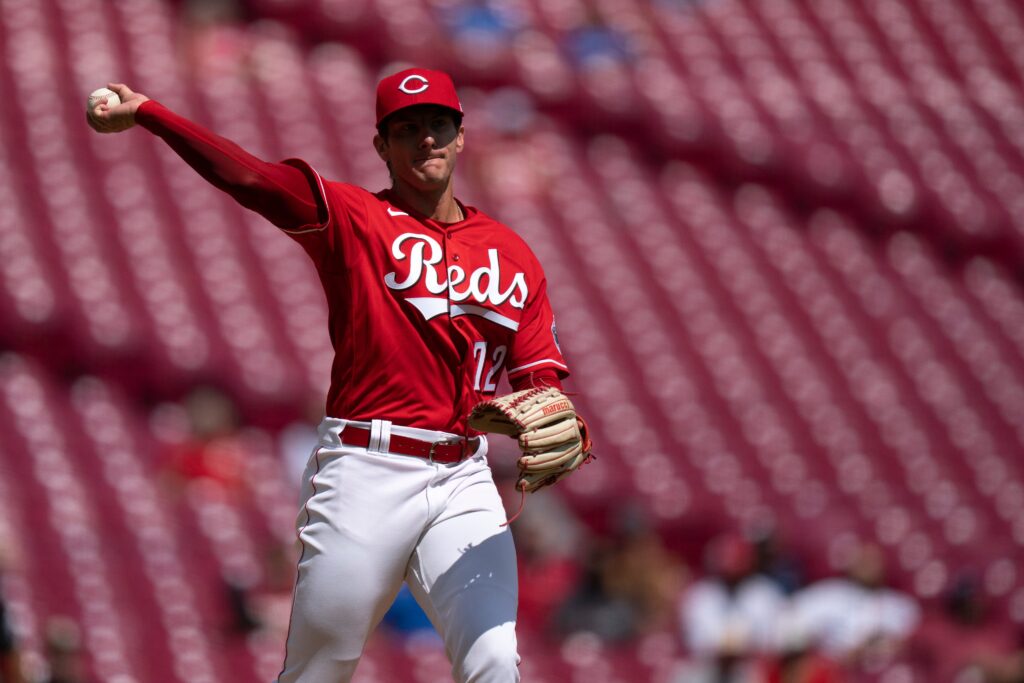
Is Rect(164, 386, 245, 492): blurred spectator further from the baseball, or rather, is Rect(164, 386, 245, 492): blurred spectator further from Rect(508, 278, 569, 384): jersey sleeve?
the baseball

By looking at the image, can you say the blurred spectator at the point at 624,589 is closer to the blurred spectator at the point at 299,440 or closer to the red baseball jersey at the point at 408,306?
the blurred spectator at the point at 299,440

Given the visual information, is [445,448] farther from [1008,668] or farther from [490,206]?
[490,206]

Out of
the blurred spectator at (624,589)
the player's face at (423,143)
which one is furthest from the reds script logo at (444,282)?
the blurred spectator at (624,589)

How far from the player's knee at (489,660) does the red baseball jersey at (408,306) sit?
410 mm

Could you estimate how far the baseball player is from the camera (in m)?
2.88

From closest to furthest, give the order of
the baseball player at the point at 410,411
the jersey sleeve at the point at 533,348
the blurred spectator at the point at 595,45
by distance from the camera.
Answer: the baseball player at the point at 410,411
the jersey sleeve at the point at 533,348
the blurred spectator at the point at 595,45

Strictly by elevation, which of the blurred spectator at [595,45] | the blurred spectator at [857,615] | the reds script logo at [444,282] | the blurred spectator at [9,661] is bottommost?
the blurred spectator at [857,615]

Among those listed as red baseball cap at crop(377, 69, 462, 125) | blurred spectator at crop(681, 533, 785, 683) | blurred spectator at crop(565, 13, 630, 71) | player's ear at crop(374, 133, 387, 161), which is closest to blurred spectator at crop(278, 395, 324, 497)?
blurred spectator at crop(681, 533, 785, 683)

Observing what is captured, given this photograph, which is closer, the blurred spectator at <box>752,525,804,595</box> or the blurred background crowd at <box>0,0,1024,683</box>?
the blurred background crowd at <box>0,0,1024,683</box>

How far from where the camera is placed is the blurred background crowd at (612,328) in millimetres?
6680

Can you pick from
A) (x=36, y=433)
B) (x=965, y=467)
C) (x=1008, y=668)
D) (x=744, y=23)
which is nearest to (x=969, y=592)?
(x=1008, y=668)

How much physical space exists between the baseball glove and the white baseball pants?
0.17 m

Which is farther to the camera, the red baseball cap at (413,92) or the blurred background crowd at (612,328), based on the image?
the blurred background crowd at (612,328)

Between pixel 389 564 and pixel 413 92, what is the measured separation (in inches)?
34.6
